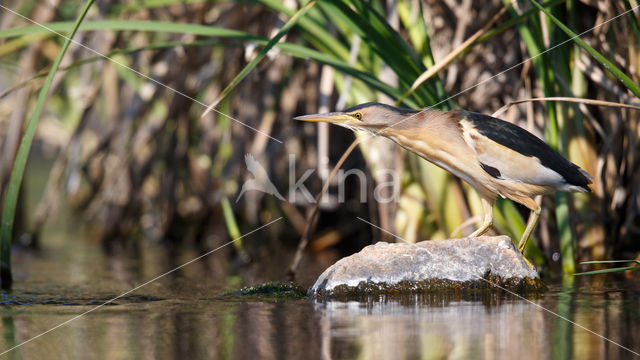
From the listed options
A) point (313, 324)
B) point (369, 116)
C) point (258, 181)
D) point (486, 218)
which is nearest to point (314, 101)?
point (258, 181)

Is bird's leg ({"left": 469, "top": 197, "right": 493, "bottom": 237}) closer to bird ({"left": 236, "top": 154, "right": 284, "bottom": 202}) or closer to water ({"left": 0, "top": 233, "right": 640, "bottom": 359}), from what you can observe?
water ({"left": 0, "top": 233, "right": 640, "bottom": 359})

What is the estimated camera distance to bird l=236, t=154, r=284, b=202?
5234 millimetres

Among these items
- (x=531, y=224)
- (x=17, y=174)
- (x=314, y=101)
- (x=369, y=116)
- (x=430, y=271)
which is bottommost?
(x=430, y=271)

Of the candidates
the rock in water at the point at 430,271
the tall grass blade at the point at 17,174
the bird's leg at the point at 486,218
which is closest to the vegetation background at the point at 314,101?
the tall grass blade at the point at 17,174

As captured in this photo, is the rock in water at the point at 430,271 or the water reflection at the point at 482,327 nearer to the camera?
the water reflection at the point at 482,327

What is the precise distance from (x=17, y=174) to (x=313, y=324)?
4.64 feet

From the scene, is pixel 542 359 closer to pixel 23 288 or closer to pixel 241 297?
pixel 241 297

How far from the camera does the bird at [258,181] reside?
5234mm

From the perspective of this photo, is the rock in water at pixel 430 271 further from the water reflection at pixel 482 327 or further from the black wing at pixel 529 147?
the black wing at pixel 529 147

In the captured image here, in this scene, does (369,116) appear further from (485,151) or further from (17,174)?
(17,174)

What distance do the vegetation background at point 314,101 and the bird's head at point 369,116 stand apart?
0.09 metres

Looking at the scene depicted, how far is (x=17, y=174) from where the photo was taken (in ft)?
10.6

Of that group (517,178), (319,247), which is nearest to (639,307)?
(517,178)

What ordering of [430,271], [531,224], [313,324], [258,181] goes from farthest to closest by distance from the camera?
[258,181]
[531,224]
[430,271]
[313,324]
